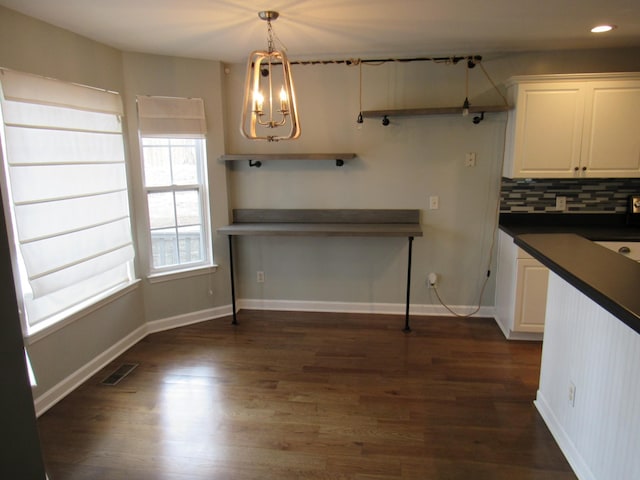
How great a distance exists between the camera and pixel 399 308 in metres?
4.04

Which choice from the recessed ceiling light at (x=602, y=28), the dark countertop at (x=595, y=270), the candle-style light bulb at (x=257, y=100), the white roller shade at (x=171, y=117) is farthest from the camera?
the white roller shade at (x=171, y=117)

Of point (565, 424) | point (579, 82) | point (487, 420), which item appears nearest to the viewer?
point (565, 424)

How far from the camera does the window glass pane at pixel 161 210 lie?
11.7 feet

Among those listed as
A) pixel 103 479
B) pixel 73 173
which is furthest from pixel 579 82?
pixel 103 479

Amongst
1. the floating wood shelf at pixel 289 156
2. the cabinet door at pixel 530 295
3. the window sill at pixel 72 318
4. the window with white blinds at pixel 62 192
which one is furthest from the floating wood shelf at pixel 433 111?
the window sill at pixel 72 318

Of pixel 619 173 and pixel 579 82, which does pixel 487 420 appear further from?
pixel 579 82

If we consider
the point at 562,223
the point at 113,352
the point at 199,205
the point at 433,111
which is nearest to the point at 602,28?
the point at 433,111

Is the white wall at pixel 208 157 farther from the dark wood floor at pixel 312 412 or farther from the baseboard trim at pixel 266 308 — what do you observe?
the dark wood floor at pixel 312 412

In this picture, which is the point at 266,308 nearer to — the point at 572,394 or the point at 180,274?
the point at 180,274

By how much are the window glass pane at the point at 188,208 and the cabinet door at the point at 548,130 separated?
2.66m

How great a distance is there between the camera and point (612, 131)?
10.6 feet

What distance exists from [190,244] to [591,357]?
10.1 ft

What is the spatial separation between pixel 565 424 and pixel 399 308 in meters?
1.96

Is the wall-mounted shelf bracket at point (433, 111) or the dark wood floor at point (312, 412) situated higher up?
the wall-mounted shelf bracket at point (433, 111)
